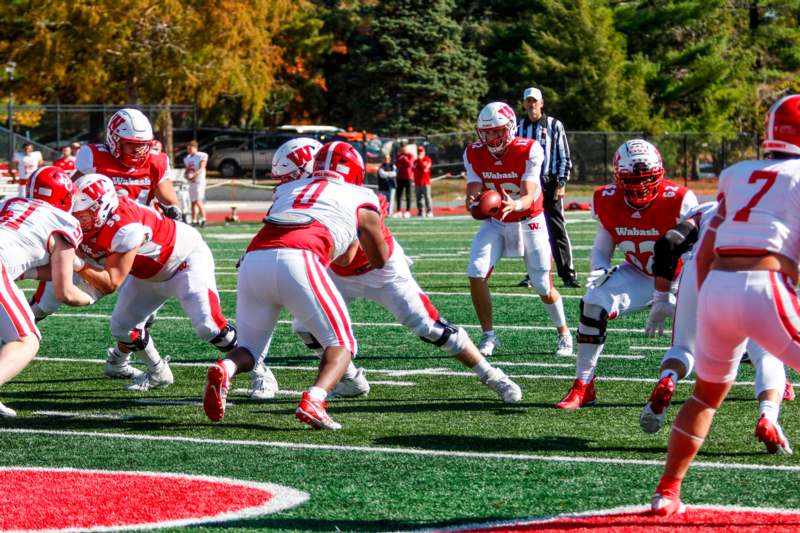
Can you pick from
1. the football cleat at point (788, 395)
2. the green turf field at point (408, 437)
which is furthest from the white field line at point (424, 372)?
the football cleat at point (788, 395)

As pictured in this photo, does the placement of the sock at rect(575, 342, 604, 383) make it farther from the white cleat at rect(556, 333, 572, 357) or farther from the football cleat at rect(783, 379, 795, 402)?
the white cleat at rect(556, 333, 572, 357)

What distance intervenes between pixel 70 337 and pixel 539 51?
38136mm

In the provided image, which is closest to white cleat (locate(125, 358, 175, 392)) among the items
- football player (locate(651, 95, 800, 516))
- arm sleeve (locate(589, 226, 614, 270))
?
arm sleeve (locate(589, 226, 614, 270))

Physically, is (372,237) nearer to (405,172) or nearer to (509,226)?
(509,226)

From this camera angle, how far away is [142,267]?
764 cm

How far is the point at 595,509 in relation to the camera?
16.2 ft

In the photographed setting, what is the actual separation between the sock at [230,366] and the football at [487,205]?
262cm

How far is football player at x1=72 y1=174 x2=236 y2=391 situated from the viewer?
23.1ft

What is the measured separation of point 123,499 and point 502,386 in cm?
273

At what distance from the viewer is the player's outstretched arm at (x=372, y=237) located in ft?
22.1

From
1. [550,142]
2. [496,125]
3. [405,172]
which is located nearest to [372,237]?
[496,125]

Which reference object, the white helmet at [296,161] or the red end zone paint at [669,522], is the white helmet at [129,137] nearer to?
the white helmet at [296,161]

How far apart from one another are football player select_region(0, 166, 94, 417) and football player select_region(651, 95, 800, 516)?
320 cm

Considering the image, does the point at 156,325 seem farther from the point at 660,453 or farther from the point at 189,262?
the point at 660,453
